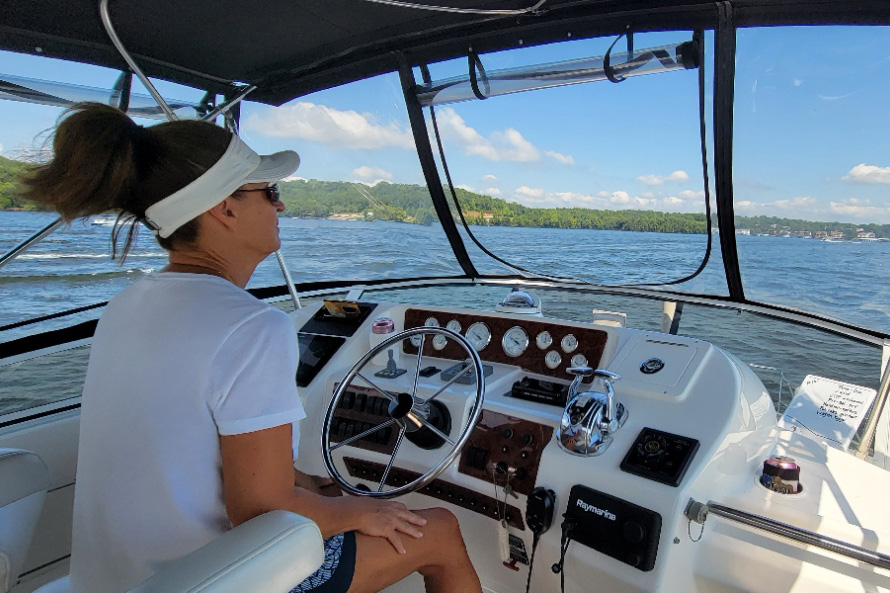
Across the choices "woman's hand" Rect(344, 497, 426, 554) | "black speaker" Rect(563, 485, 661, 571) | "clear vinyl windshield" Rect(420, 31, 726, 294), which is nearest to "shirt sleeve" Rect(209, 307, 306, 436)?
"woman's hand" Rect(344, 497, 426, 554)

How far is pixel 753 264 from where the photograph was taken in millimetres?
2877

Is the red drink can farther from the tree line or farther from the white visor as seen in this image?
the tree line

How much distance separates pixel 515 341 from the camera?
1761mm

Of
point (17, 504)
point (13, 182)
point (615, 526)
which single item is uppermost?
point (13, 182)

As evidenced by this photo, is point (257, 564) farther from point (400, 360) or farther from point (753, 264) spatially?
point (753, 264)

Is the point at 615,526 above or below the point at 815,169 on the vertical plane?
below

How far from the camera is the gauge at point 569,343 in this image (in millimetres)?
1662

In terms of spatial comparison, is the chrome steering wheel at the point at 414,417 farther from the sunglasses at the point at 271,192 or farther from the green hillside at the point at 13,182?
the green hillside at the point at 13,182

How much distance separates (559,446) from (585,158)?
3.43m

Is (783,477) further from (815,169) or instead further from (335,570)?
Answer: (815,169)

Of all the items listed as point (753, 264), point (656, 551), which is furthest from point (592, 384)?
point (753, 264)

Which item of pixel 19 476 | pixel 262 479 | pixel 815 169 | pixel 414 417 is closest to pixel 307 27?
pixel 414 417

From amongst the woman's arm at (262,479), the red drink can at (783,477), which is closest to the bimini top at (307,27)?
the woman's arm at (262,479)

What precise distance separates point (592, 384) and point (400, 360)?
704 mm
